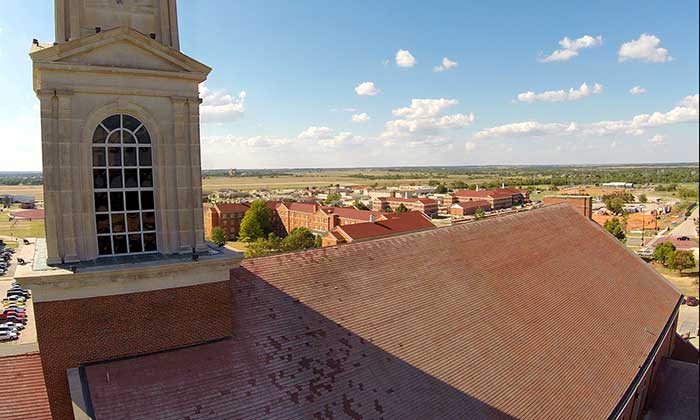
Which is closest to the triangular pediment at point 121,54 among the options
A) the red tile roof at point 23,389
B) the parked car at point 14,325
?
the red tile roof at point 23,389

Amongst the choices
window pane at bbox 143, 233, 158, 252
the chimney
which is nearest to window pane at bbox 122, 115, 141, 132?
window pane at bbox 143, 233, 158, 252

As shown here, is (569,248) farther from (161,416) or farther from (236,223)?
(236,223)

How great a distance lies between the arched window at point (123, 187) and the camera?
10.0m

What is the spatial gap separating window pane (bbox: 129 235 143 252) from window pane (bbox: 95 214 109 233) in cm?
56

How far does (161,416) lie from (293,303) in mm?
4424

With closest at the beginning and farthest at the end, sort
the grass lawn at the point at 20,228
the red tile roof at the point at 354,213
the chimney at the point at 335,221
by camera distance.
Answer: the red tile roof at the point at 354,213 → the chimney at the point at 335,221 → the grass lawn at the point at 20,228

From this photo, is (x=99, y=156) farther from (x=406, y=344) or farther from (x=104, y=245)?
(x=406, y=344)

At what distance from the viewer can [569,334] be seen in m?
16.3

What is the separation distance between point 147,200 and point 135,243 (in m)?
1.05

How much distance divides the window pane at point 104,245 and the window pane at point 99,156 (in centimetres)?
168

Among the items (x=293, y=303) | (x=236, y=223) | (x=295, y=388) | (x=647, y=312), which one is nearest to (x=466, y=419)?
(x=295, y=388)

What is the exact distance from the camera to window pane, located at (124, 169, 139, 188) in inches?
407

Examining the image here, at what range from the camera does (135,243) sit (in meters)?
10.5

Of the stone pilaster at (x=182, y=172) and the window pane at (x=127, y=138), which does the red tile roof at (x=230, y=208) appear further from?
the window pane at (x=127, y=138)
